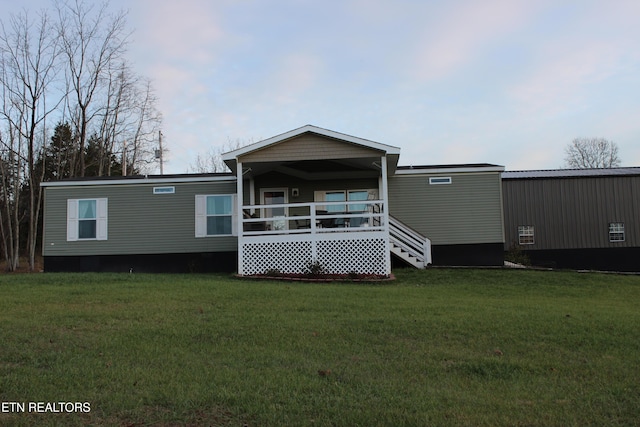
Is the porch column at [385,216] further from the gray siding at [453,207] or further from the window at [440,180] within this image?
the window at [440,180]

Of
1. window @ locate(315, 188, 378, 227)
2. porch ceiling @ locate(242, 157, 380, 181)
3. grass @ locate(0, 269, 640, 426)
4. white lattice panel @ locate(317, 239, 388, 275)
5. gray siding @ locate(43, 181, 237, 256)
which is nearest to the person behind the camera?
grass @ locate(0, 269, 640, 426)

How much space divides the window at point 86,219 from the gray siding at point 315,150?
6.00 meters

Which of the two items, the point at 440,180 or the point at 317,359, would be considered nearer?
the point at 317,359

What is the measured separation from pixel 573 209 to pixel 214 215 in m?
13.2

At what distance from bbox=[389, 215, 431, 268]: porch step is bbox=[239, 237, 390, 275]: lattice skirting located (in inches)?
60.1

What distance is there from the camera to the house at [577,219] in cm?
1864

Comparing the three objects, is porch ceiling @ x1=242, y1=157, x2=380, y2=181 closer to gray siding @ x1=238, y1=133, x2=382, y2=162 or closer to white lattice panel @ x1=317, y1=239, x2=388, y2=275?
gray siding @ x1=238, y1=133, x2=382, y2=162

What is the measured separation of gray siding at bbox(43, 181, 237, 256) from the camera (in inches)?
596

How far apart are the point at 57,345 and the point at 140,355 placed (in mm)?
984

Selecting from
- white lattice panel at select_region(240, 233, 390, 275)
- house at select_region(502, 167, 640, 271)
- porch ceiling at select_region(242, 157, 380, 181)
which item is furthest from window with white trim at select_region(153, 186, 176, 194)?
house at select_region(502, 167, 640, 271)

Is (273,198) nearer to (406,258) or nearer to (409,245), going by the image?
(409,245)

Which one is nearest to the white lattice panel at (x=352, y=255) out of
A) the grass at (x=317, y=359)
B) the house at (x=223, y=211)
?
the house at (x=223, y=211)

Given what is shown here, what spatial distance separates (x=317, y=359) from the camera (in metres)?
4.66

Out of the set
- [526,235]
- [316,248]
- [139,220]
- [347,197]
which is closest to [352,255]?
[316,248]
